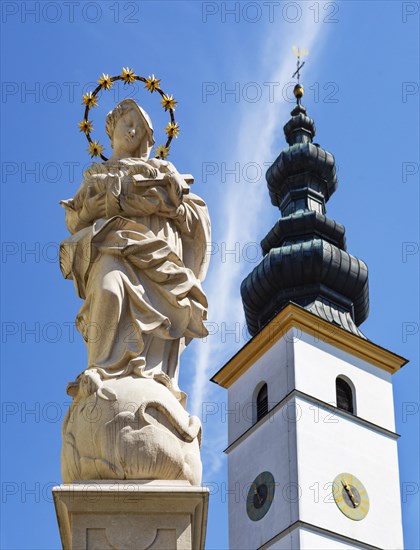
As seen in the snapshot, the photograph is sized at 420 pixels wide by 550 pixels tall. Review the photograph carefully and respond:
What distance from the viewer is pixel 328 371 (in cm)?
4684

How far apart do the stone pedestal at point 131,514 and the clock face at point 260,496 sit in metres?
38.8

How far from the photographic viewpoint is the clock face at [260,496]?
1736 inches

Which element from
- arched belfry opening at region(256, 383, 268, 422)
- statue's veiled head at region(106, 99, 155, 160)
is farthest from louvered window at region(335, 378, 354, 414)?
statue's veiled head at region(106, 99, 155, 160)

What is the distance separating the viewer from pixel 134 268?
614cm

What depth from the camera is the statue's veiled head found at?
6.69 meters

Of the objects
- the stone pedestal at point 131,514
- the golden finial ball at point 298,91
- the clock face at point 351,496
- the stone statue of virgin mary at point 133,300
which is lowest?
the stone pedestal at point 131,514

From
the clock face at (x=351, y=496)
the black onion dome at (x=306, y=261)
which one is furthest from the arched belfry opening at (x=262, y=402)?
the clock face at (x=351, y=496)

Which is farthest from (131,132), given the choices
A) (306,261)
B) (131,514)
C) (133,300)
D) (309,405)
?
(306,261)

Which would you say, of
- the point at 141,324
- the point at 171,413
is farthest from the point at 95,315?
the point at 171,413

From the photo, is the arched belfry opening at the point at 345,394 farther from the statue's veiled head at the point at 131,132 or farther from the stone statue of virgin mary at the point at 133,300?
the stone statue of virgin mary at the point at 133,300

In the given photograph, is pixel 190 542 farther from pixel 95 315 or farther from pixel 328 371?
pixel 328 371

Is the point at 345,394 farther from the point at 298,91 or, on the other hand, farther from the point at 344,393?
the point at 298,91

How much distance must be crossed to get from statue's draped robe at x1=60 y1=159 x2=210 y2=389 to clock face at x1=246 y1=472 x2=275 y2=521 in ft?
125

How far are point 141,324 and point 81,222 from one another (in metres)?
0.68
